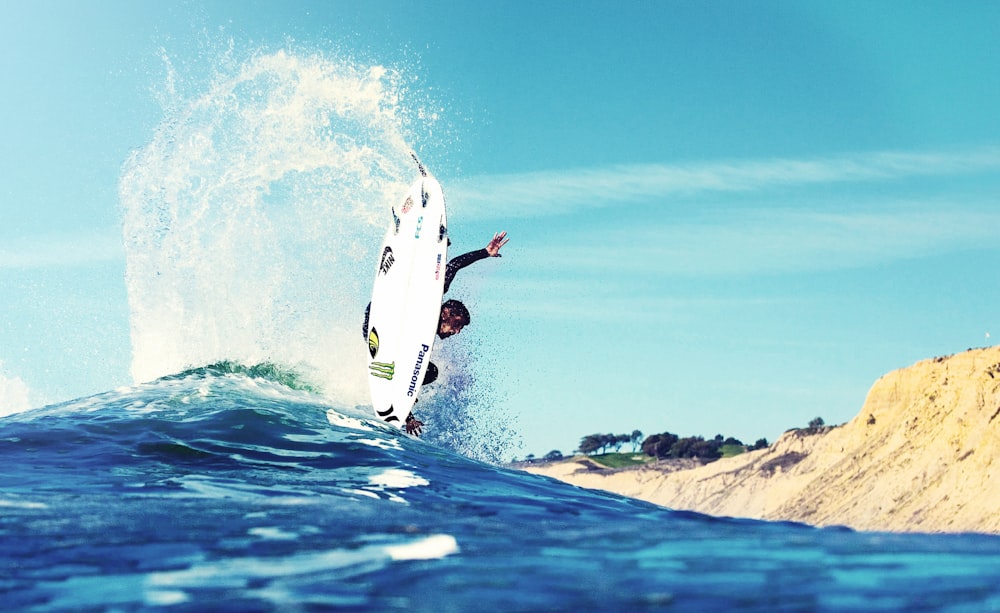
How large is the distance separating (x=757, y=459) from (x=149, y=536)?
4706 centimetres

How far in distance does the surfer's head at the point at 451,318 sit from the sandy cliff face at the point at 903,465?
18056 mm

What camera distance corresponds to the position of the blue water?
569 cm

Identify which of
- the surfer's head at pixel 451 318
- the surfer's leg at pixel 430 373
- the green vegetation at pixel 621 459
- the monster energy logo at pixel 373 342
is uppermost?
the surfer's head at pixel 451 318

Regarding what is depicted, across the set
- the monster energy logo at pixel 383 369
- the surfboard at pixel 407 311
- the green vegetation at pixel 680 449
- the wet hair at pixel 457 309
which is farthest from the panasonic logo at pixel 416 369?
the green vegetation at pixel 680 449

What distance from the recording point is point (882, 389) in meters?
41.0

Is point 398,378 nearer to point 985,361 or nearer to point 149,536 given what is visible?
point 149,536

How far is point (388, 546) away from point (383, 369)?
940 cm

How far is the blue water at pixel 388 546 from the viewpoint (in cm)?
569

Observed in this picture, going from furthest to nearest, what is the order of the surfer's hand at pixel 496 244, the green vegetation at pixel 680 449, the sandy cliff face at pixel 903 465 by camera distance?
1. the green vegetation at pixel 680 449
2. the sandy cliff face at pixel 903 465
3. the surfer's hand at pixel 496 244

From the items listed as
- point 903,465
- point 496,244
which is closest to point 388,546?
point 496,244

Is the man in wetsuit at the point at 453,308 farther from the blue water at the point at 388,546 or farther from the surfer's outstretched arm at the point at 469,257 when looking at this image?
the blue water at the point at 388,546

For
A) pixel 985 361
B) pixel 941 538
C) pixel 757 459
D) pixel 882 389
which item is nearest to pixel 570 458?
pixel 757 459

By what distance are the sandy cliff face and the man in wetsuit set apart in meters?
18.0

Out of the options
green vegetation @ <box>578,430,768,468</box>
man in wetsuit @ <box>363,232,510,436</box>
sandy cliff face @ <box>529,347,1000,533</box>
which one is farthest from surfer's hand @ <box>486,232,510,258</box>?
green vegetation @ <box>578,430,768,468</box>
